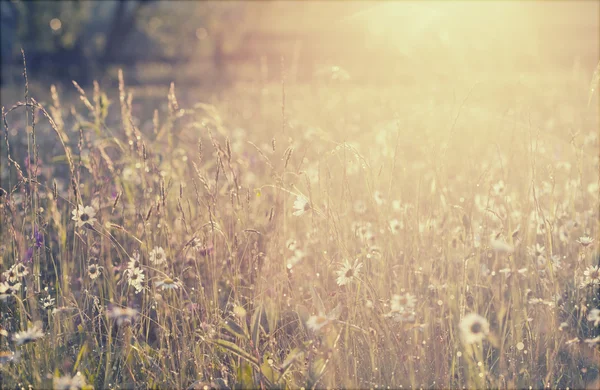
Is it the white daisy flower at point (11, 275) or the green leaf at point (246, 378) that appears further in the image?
the white daisy flower at point (11, 275)

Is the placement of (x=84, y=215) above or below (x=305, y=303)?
above

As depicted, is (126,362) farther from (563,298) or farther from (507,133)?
(507,133)

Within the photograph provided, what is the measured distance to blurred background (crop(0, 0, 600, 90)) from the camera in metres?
13.4

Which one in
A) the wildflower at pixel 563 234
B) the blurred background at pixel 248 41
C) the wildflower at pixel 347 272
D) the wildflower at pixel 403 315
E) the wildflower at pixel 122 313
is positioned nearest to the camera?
the wildflower at pixel 122 313

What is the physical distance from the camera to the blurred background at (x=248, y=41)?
13359mm

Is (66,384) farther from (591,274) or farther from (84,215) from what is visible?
(591,274)

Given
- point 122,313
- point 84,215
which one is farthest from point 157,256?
point 122,313

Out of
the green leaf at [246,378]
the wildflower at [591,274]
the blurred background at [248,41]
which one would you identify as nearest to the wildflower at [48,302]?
the green leaf at [246,378]

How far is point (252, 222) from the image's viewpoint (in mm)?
2812

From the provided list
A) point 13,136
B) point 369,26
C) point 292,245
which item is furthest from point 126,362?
point 369,26

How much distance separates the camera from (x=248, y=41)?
23.8m

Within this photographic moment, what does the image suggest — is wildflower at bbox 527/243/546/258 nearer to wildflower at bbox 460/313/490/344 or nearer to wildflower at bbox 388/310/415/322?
wildflower at bbox 388/310/415/322

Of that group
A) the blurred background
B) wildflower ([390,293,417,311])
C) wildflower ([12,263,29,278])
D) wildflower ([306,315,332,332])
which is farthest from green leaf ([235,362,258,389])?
the blurred background

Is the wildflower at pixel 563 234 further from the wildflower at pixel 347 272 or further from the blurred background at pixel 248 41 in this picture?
the blurred background at pixel 248 41
